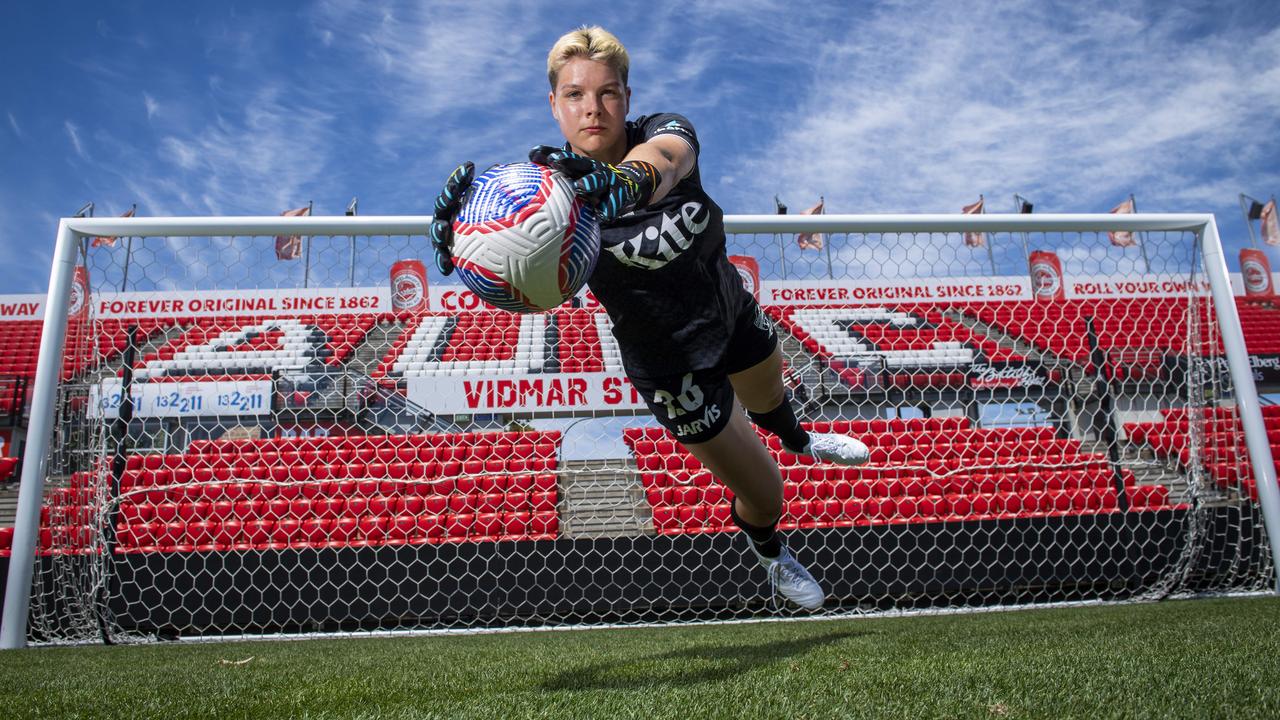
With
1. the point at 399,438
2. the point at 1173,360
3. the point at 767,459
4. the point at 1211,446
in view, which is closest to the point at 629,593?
the point at 767,459

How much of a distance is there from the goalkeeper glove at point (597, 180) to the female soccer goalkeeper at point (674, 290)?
0.79 feet

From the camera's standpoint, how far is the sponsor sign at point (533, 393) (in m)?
5.54

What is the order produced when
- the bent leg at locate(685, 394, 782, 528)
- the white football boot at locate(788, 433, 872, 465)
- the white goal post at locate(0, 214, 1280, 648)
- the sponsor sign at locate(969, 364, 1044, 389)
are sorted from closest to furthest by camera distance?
the bent leg at locate(685, 394, 782, 528)
the white football boot at locate(788, 433, 872, 465)
the white goal post at locate(0, 214, 1280, 648)
the sponsor sign at locate(969, 364, 1044, 389)

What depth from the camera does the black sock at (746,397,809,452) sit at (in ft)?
11.4

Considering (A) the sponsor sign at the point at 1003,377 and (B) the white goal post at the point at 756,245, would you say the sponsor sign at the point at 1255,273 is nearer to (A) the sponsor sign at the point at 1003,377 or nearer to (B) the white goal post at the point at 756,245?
(A) the sponsor sign at the point at 1003,377

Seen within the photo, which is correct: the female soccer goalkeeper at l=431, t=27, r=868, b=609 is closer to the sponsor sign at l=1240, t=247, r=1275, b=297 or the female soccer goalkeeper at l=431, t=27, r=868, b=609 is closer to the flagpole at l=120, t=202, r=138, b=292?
the flagpole at l=120, t=202, r=138, b=292

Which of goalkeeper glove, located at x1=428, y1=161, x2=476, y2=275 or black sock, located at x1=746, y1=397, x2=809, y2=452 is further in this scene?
black sock, located at x1=746, y1=397, x2=809, y2=452

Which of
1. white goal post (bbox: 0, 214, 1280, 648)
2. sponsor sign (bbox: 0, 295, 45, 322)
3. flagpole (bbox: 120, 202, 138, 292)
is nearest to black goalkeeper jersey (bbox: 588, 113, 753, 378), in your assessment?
white goal post (bbox: 0, 214, 1280, 648)

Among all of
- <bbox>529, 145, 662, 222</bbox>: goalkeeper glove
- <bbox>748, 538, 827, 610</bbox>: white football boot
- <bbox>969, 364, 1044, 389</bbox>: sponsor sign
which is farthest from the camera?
<bbox>969, 364, 1044, 389</bbox>: sponsor sign

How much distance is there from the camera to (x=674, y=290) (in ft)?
8.44

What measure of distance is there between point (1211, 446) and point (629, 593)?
464 centimetres

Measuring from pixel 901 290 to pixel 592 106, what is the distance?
19.3m

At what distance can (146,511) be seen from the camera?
22.3 ft

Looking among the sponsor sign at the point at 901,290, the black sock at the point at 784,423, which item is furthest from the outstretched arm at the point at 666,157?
the sponsor sign at the point at 901,290
